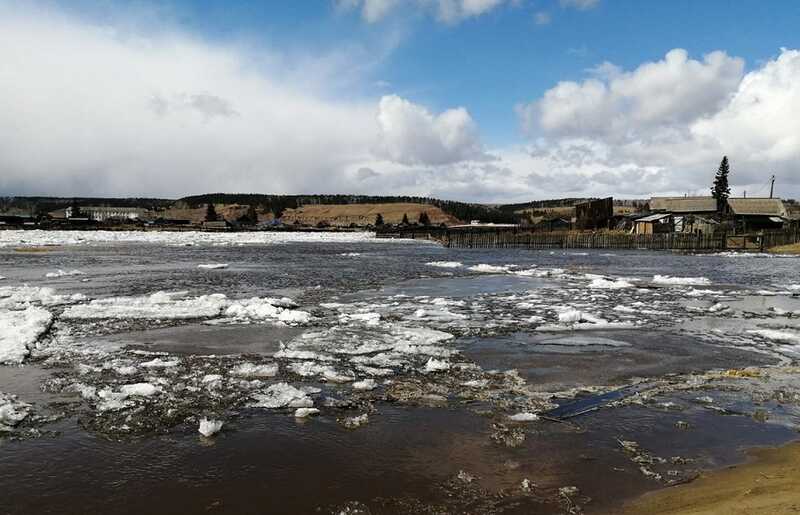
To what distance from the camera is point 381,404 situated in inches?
326

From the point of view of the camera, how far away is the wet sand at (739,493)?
4836 millimetres

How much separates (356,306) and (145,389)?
991 centimetres

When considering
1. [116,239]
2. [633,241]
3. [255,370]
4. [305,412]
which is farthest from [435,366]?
[116,239]

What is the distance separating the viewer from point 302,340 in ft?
41.7

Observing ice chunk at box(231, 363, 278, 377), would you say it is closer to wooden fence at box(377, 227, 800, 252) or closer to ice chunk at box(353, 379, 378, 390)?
ice chunk at box(353, 379, 378, 390)

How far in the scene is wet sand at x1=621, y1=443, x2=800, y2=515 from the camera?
4836mm

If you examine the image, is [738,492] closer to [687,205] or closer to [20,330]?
[20,330]

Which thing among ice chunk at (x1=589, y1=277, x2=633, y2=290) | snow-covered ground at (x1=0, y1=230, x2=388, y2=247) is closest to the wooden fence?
snow-covered ground at (x1=0, y1=230, x2=388, y2=247)

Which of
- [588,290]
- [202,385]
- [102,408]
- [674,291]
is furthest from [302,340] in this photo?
[674,291]

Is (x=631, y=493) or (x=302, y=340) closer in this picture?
(x=631, y=493)

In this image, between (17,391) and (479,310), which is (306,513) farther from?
(479,310)

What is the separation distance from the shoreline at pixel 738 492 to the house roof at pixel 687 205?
9065 cm

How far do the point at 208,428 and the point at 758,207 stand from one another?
9861 centimetres

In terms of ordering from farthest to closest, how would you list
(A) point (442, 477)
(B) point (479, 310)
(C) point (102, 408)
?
(B) point (479, 310) < (C) point (102, 408) < (A) point (442, 477)
